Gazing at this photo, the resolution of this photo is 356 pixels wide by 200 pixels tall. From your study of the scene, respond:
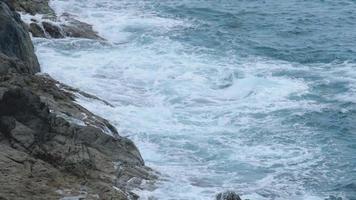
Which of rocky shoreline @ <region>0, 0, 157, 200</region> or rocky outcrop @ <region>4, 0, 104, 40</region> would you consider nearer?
rocky shoreline @ <region>0, 0, 157, 200</region>

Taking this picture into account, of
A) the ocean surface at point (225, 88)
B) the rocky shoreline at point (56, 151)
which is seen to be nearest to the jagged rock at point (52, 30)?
the ocean surface at point (225, 88)

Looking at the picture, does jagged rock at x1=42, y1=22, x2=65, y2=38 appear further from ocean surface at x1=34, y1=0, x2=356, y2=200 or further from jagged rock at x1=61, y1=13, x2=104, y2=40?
ocean surface at x1=34, y1=0, x2=356, y2=200

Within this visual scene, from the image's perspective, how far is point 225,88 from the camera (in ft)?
92.8

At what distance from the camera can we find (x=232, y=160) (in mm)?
20703

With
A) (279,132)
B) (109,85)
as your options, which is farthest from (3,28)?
(279,132)

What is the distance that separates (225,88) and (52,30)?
9902mm

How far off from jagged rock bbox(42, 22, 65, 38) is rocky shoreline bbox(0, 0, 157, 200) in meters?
11.7

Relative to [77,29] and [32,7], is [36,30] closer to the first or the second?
[77,29]

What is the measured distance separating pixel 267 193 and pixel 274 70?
1306cm

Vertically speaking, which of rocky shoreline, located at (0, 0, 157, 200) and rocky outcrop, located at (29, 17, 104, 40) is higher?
rocky outcrop, located at (29, 17, 104, 40)

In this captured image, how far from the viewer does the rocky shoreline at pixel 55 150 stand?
1370 centimetres

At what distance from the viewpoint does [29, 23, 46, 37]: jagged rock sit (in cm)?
3139

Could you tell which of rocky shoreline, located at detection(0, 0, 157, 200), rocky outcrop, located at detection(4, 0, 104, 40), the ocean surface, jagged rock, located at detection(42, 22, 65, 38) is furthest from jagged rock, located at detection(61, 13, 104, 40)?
rocky shoreline, located at detection(0, 0, 157, 200)

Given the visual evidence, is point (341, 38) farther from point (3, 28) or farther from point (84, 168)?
point (84, 168)
